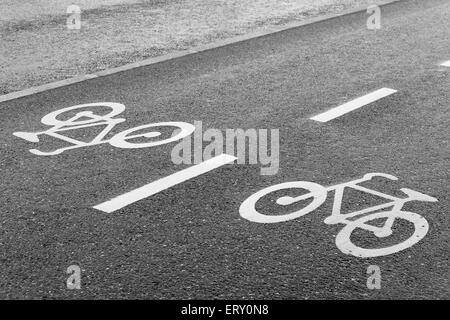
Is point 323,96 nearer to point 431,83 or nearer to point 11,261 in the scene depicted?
point 431,83

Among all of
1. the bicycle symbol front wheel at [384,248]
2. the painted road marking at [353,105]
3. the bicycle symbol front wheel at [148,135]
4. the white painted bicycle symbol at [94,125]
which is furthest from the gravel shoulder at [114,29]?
the bicycle symbol front wheel at [384,248]

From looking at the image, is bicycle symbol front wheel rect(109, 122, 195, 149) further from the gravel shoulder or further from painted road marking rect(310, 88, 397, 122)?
the gravel shoulder

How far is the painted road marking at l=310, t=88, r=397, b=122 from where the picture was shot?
833 cm

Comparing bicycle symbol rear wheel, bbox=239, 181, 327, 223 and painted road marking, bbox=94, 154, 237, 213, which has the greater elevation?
painted road marking, bbox=94, 154, 237, 213

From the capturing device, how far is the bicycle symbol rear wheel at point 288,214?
601cm

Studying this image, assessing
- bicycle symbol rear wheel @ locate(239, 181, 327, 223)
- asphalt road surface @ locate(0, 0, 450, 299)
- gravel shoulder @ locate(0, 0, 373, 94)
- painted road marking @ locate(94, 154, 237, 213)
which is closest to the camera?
asphalt road surface @ locate(0, 0, 450, 299)

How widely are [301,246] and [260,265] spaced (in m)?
0.40

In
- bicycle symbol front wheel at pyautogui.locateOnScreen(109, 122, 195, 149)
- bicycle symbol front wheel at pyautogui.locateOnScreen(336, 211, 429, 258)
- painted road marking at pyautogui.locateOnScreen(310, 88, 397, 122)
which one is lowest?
bicycle symbol front wheel at pyautogui.locateOnScreen(336, 211, 429, 258)

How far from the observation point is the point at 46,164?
7043 mm

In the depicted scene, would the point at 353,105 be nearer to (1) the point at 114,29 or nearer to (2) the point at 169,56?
(2) the point at 169,56

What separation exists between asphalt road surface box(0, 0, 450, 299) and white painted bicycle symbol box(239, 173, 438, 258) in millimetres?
56

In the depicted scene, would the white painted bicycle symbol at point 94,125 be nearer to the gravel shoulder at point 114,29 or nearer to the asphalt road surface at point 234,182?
the asphalt road surface at point 234,182

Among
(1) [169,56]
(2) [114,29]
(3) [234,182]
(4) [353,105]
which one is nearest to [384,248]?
(3) [234,182]

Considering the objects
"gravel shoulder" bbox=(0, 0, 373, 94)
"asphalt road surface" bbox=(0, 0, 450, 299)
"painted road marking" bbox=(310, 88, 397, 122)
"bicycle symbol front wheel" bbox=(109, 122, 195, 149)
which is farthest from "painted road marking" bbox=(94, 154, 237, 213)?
"gravel shoulder" bbox=(0, 0, 373, 94)
